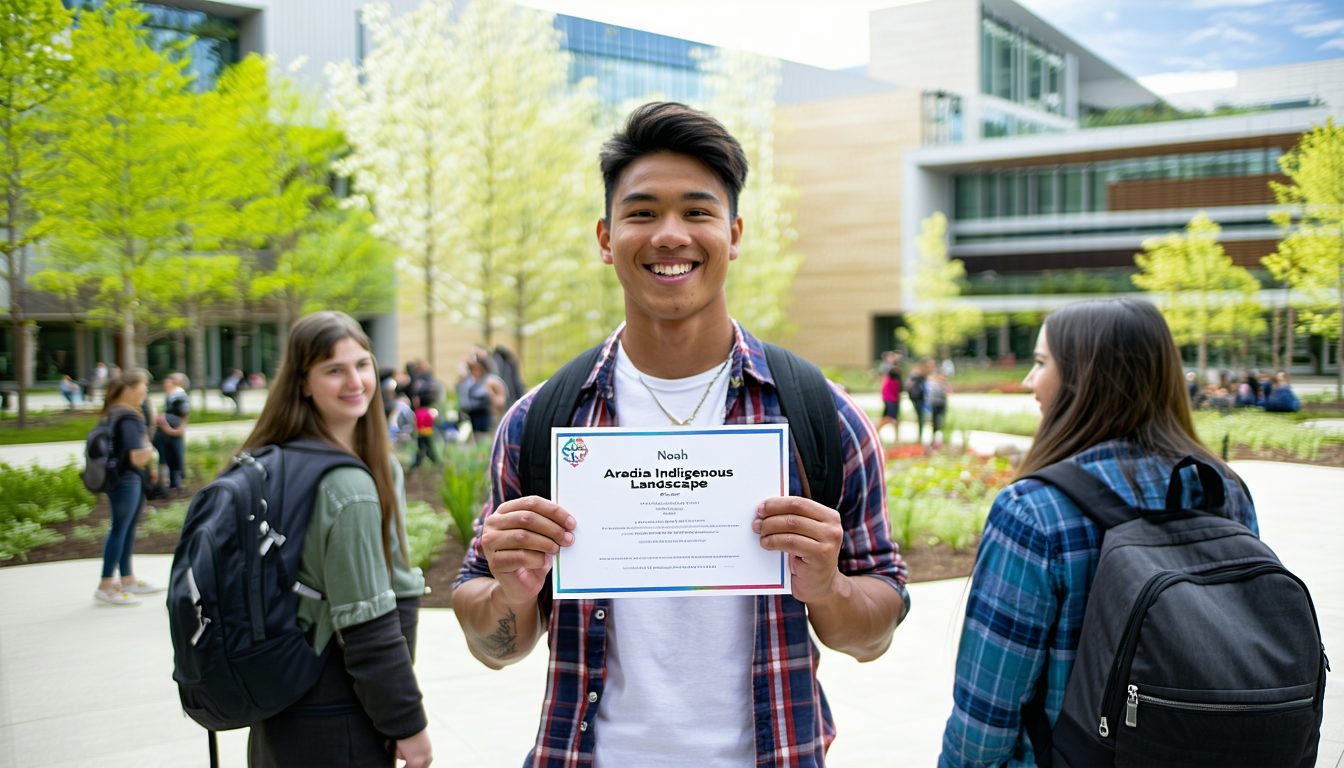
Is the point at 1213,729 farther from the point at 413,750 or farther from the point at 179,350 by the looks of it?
the point at 179,350

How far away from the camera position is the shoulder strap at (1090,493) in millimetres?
1787

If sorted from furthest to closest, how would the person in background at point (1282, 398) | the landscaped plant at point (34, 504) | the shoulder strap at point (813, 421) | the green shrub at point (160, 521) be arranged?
1. the person in background at point (1282, 398)
2. the green shrub at point (160, 521)
3. the landscaped plant at point (34, 504)
4. the shoulder strap at point (813, 421)

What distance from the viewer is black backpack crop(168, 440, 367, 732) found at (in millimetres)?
2100

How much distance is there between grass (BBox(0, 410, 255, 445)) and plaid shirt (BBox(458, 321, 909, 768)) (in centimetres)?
316

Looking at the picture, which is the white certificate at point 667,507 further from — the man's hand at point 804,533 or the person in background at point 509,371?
the person in background at point 509,371

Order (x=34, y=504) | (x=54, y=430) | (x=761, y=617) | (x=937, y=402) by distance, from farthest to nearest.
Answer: (x=937, y=402)
(x=54, y=430)
(x=34, y=504)
(x=761, y=617)

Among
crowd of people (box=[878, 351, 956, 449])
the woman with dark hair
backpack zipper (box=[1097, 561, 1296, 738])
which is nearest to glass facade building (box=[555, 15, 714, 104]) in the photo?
crowd of people (box=[878, 351, 956, 449])

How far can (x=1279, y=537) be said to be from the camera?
4273 millimetres

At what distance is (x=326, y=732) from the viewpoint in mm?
2230

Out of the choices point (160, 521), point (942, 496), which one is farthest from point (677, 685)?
point (942, 496)

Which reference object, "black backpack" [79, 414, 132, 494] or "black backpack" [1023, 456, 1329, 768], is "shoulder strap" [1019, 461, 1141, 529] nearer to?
"black backpack" [1023, 456, 1329, 768]

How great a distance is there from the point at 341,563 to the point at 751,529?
4.04 feet

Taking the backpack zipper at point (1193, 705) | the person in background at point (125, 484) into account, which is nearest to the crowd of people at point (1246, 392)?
the backpack zipper at point (1193, 705)

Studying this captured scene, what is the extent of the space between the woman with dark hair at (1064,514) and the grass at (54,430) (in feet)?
13.3
